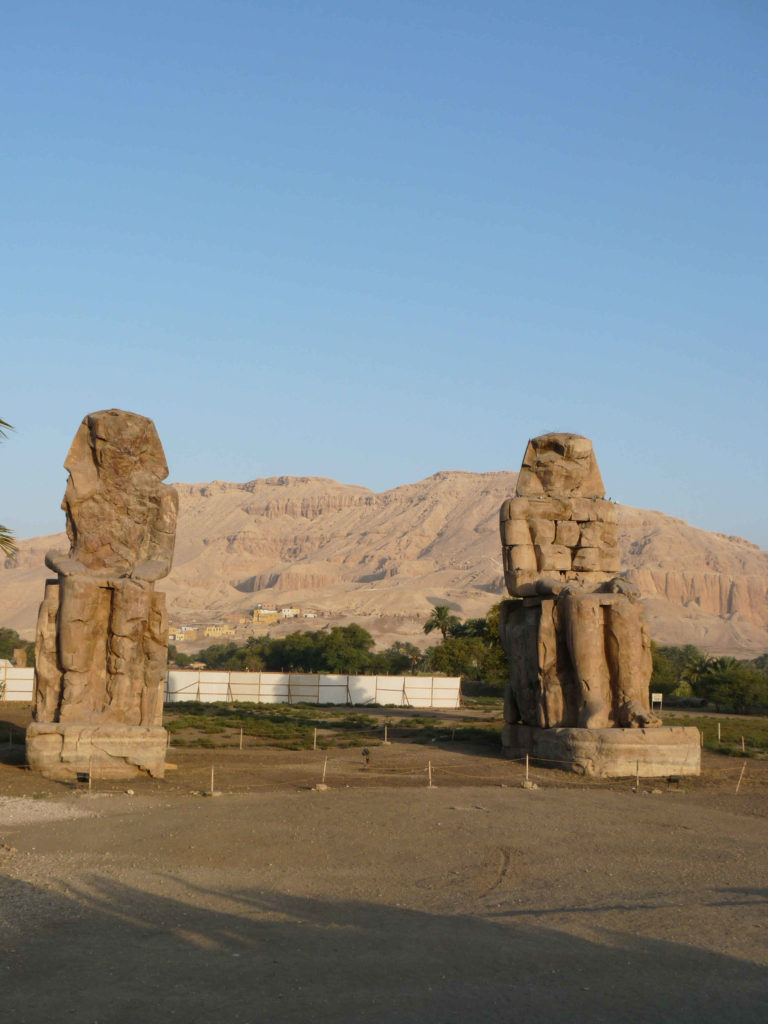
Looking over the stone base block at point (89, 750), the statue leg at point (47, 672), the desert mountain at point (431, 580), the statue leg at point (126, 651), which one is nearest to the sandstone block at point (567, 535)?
the statue leg at point (126, 651)

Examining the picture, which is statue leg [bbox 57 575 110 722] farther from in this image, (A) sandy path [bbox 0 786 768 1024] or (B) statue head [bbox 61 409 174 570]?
(A) sandy path [bbox 0 786 768 1024]

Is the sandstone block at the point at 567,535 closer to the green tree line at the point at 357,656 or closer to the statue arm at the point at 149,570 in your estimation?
the statue arm at the point at 149,570

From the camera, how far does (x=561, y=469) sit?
1675 centimetres

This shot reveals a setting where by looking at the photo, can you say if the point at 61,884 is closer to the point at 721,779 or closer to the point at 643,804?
the point at 643,804

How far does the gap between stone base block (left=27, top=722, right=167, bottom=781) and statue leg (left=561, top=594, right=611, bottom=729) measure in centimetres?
585

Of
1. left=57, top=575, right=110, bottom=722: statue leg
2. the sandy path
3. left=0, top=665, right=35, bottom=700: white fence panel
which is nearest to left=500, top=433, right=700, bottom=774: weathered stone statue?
the sandy path

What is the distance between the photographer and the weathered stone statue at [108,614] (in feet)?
42.2

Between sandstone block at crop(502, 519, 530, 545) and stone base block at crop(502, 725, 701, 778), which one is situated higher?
sandstone block at crop(502, 519, 530, 545)

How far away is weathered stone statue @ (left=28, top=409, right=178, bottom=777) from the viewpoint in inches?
507

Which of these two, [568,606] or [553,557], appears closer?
[568,606]

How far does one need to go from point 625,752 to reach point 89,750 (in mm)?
6946

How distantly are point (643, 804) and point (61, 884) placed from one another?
21.9 ft

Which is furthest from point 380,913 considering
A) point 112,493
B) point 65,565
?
point 112,493

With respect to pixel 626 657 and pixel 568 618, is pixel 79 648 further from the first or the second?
pixel 626 657
